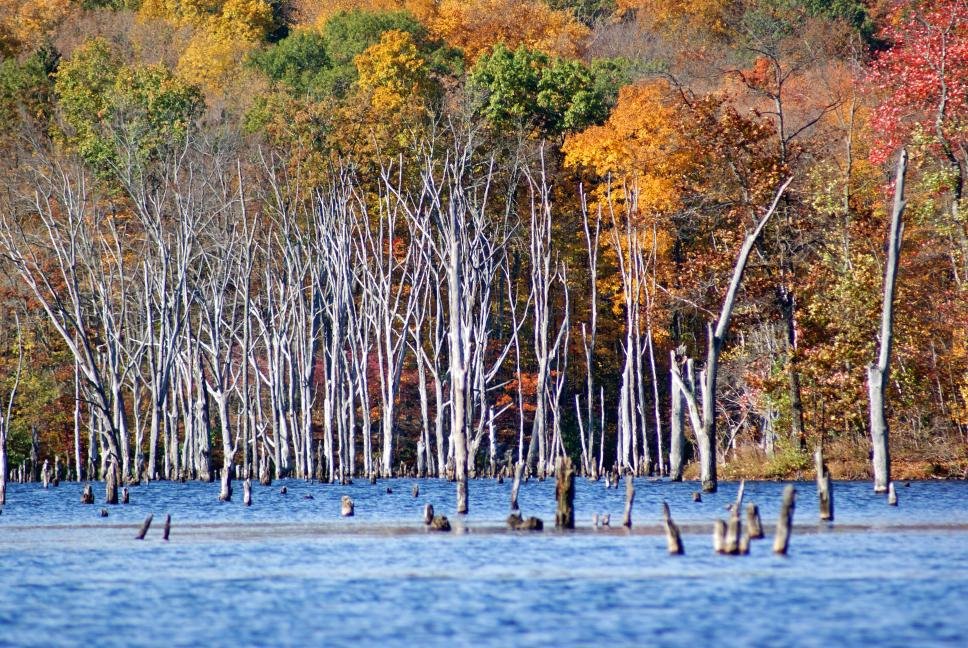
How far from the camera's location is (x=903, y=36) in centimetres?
4431

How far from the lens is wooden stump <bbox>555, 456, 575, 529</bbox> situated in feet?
91.7

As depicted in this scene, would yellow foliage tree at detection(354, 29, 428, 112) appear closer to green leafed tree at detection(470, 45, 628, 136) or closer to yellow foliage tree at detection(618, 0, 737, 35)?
green leafed tree at detection(470, 45, 628, 136)

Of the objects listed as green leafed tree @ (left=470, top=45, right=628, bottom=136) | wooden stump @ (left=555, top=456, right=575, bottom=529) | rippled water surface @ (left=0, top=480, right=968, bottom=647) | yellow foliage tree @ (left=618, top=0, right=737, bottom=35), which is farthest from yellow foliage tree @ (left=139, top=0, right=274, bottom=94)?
wooden stump @ (left=555, top=456, right=575, bottom=529)

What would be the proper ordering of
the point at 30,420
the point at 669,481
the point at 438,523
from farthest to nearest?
the point at 30,420
the point at 669,481
the point at 438,523

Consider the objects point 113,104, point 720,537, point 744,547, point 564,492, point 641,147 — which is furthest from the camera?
point 113,104

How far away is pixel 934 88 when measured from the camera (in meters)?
43.9

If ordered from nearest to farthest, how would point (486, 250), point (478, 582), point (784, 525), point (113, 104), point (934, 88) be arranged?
point (478, 582) → point (784, 525) → point (934, 88) → point (113, 104) → point (486, 250)

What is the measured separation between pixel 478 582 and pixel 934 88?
27324 millimetres

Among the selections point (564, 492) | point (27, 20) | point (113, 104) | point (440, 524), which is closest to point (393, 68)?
point (113, 104)

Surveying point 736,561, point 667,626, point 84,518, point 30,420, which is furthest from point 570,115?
point 667,626

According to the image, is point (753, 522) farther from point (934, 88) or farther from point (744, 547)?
point (934, 88)

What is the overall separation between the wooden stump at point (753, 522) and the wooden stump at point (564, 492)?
351 centimetres

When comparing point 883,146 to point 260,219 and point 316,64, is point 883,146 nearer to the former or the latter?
point 260,219

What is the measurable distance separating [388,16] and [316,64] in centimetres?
474
